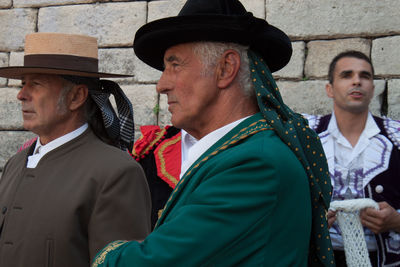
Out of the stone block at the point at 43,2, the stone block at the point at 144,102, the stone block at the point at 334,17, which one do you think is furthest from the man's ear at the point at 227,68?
the stone block at the point at 43,2

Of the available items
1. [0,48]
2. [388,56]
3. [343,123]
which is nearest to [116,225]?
[343,123]

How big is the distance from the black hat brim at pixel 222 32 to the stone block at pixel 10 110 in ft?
12.6

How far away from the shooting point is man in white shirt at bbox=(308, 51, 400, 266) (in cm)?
334

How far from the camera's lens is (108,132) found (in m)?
2.59

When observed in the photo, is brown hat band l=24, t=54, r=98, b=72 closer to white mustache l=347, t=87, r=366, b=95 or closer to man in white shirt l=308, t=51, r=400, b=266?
man in white shirt l=308, t=51, r=400, b=266

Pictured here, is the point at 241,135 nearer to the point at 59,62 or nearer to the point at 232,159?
the point at 232,159

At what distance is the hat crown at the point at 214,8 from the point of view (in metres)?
1.77

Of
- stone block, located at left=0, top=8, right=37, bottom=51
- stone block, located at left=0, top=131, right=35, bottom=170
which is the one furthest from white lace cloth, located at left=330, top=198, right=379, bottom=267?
stone block, located at left=0, top=8, right=37, bottom=51

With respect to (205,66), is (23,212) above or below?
below

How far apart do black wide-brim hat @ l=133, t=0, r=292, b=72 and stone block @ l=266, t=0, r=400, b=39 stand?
281 centimetres

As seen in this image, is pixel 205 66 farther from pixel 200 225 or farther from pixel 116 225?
pixel 116 225

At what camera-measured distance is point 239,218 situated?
139 cm

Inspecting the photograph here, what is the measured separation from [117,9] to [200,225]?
418cm

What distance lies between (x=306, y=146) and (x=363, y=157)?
76.4 inches
